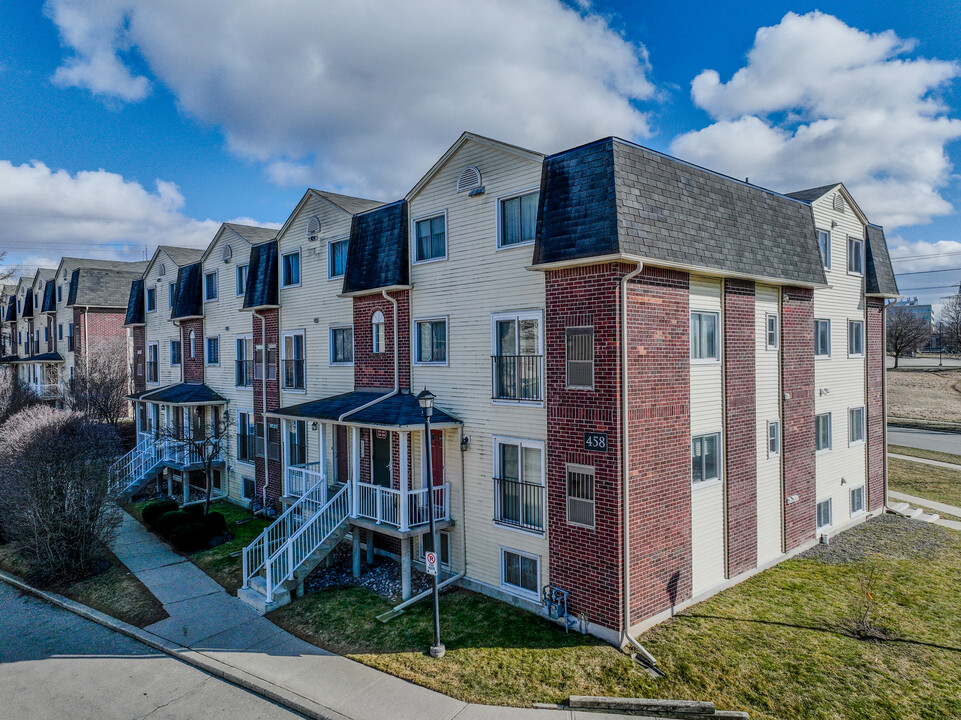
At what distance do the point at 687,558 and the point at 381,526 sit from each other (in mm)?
6806

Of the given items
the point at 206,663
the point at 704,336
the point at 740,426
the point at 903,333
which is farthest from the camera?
the point at 903,333

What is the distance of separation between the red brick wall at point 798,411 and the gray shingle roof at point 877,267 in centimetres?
431

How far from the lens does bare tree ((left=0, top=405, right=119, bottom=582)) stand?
51.5 feet

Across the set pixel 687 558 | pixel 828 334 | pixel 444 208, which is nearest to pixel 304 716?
pixel 687 558

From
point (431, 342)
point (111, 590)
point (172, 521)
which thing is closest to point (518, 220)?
point (431, 342)

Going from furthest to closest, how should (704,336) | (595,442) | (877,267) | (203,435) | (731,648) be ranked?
1. (203,435)
2. (877,267)
3. (704,336)
4. (595,442)
5. (731,648)

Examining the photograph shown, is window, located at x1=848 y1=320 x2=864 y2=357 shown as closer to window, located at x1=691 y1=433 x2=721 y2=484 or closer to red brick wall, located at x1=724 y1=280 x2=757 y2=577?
red brick wall, located at x1=724 y1=280 x2=757 y2=577

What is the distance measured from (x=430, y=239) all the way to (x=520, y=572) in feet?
27.1

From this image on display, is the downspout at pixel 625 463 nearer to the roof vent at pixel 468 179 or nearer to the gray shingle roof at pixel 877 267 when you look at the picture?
the roof vent at pixel 468 179

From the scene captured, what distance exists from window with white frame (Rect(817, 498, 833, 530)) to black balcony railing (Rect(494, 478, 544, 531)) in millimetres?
9895

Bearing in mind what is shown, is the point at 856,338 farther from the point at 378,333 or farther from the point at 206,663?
the point at 206,663

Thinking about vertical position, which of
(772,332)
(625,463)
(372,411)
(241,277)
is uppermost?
(241,277)

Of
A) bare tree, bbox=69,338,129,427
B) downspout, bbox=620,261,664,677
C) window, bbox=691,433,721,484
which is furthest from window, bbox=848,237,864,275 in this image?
bare tree, bbox=69,338,129,427

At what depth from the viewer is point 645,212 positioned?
38.2 feet
